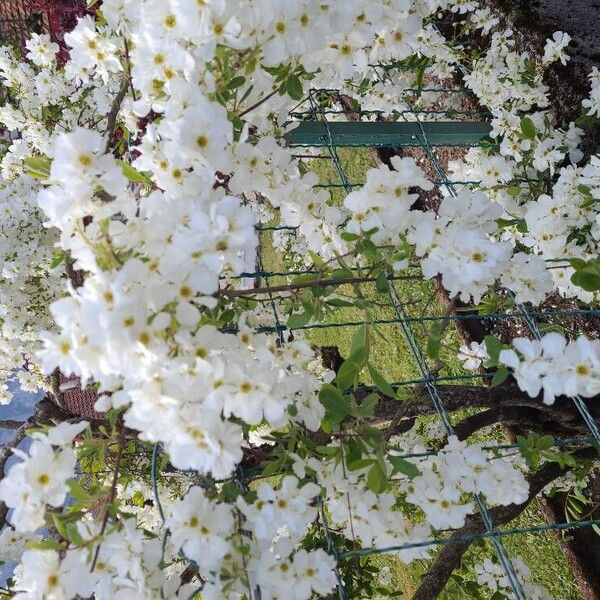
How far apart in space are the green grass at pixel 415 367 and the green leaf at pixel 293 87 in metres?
1.27

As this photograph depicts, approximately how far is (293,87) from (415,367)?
3.40 metres

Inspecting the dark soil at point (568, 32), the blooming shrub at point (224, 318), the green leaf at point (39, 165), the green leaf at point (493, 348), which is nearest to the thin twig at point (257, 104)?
the blooming shrub at point (224, 318)

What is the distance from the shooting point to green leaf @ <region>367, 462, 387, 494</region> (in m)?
1.26

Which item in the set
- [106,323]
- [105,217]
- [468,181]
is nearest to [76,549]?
[106,323]

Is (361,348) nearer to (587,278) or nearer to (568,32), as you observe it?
(587,278)

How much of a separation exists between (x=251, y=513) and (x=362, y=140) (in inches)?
66.2

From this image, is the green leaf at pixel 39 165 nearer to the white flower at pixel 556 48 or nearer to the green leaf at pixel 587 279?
the green leaf at pixel 587 279

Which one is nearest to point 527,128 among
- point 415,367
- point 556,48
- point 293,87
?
point 556,48

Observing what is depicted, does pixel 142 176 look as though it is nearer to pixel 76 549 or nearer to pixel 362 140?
pixel 76 549

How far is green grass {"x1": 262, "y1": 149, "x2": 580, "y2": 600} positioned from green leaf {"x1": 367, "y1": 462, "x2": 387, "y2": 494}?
3.50 ft

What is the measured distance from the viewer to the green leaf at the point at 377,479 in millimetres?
1258

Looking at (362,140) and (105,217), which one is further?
(362,140)

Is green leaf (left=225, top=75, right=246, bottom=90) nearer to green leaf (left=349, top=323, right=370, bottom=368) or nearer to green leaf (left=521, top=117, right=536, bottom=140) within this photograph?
green leaf (left=349, top=323, right=370, bottom=368)

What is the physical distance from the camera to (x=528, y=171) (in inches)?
99.1
